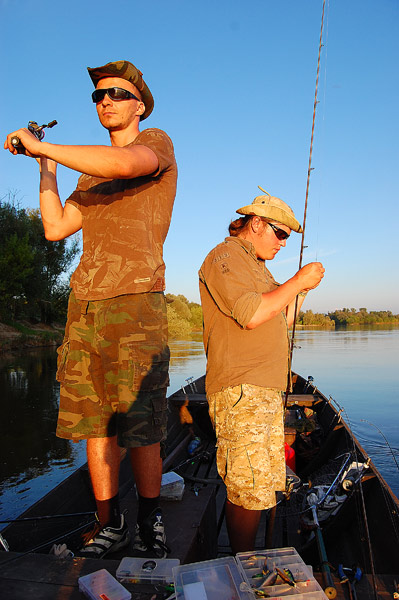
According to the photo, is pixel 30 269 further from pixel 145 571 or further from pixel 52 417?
pixel 145 571

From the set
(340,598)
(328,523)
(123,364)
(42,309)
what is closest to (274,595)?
(340,598)

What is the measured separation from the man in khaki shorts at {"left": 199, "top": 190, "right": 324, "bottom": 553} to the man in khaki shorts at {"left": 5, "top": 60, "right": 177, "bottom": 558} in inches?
11.4

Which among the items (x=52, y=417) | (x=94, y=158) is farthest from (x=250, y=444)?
(x=52, y=417)

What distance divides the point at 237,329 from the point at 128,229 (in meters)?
0.75

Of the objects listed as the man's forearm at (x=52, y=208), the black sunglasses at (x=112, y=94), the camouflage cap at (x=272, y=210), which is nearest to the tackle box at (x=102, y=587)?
the man's forearm at (x=52, y=208)

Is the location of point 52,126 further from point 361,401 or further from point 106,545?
point 361,401

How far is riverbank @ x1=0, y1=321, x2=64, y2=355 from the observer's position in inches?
1092

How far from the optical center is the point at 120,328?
2.18 m

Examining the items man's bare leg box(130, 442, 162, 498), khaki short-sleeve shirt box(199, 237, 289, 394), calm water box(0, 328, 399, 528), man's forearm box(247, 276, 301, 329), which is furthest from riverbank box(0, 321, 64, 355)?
man's forearm box(247, 276, 301, 329)

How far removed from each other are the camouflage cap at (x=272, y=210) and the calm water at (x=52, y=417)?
1.83 m

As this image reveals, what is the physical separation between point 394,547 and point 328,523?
90 centimetres

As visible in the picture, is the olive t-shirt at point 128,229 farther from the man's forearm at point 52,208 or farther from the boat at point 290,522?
the boat at point 290,522

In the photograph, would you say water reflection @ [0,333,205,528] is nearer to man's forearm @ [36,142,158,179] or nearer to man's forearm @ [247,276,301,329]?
man's forearm @ [247,276,301,329]

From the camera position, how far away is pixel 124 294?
219 centimetres
